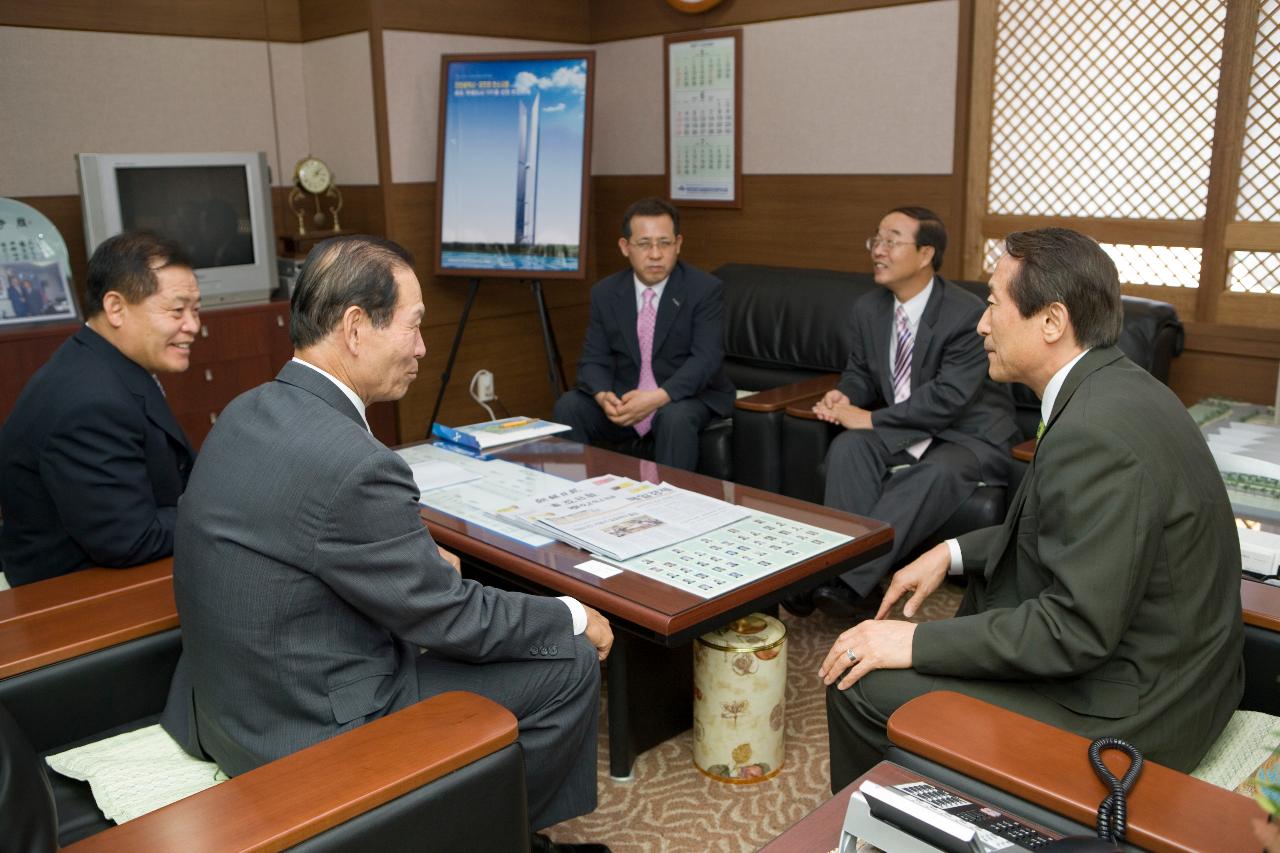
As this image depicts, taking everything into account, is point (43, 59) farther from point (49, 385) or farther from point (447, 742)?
point (447, 742)

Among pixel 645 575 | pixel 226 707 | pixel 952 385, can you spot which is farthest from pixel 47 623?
pixel 952 385

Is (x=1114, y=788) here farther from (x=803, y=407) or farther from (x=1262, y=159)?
(x=1262, y=159)

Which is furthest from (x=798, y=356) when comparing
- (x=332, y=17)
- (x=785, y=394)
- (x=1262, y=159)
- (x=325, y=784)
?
(x=325, y=784)

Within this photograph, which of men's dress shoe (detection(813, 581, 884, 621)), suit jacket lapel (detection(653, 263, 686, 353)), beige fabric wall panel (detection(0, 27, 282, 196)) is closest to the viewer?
men's dress shoe (detection(813, 581, 884, 621))

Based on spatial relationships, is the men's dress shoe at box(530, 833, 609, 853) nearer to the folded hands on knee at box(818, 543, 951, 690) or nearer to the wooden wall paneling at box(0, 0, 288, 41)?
the folded hands on knee at box(818, 543, 951, 690)

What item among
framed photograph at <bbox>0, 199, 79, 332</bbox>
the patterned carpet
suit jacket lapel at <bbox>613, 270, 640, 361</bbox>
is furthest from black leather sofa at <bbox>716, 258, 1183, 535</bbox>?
framed photograph at <bbox>0, 199, 79, 332</bbox>

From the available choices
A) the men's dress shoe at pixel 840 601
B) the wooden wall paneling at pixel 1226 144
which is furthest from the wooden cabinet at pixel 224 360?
the wooden wall paneling at pixel 1226 144

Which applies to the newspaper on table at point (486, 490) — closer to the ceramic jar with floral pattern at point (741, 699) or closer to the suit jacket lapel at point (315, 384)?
the ceramic jar with floral pattern at point (741, 699)

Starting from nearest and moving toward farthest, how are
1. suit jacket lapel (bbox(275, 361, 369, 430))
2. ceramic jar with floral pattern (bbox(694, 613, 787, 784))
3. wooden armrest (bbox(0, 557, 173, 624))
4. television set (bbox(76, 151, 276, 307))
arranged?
suit jacket lapel (bbox(275, 361, 369, 430)) < wooden armrest (bbox(0, 557, 173, 624)) < ceramic jar with floral pattern (bbox(694, 613, 787, 784)) < television set (bbox(76, 151, 276, 307))

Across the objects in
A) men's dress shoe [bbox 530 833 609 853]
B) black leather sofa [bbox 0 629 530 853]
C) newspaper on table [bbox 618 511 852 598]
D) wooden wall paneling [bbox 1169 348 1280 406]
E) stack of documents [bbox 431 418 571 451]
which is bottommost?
men's dress shoe [bbox 530 833 609 853]

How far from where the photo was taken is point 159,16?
457 cm

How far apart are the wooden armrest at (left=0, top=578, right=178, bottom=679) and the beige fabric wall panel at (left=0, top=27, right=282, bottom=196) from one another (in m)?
3.21

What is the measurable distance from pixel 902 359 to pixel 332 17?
3176mm

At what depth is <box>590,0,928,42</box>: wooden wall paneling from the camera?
14.2 ft
